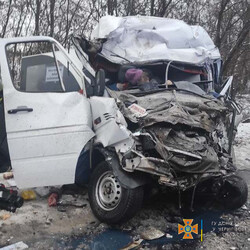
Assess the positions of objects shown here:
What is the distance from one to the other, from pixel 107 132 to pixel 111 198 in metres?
0.73

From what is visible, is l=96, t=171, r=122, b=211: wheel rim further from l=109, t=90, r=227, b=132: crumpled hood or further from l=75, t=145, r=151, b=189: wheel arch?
l=109, t=90, r=227, b=132: crumpled hood

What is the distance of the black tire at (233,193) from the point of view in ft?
15.0

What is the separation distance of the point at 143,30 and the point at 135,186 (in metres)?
2.96

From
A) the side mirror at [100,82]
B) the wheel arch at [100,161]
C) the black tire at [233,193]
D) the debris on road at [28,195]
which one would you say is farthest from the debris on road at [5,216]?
the black tire at [233,193]

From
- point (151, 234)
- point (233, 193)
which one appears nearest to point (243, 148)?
point (233, 193)

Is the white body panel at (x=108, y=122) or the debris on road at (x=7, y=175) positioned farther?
the debris on road at (x=7, y=175)

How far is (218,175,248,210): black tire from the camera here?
4574 mm

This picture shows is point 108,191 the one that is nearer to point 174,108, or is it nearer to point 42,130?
point 42,130

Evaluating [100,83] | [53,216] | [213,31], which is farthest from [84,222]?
[213,31]

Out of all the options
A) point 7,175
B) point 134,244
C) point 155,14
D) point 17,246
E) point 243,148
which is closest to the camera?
point 17,246

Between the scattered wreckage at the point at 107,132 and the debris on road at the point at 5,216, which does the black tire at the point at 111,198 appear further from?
the debris on road at the point at 5,216

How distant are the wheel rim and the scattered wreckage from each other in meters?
0.01

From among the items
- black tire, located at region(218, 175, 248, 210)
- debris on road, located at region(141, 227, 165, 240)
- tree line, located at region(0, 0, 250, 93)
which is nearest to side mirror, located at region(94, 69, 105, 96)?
debris on road, located at region(141, 227, 165, 240)

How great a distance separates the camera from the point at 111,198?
3.88m
